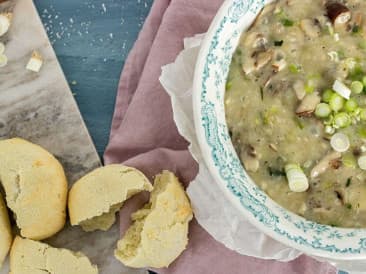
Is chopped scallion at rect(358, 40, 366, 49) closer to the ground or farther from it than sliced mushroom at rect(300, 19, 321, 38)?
closer to the ground

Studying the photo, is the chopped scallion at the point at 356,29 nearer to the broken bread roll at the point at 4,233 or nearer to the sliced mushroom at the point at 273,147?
the sliced mushroom at the point at 273,147

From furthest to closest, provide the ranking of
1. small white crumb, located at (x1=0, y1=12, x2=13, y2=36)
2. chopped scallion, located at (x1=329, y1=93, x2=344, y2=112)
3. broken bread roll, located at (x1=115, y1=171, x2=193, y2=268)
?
small white crumb, located at (x1=0, y1=12, x2=13, y2=36) < broken bread roll, located at (x1=115, y1=171, x2=193, y2=268) < chopped scallion, located at (x1=329, y1=93, x2=344, y2=112)

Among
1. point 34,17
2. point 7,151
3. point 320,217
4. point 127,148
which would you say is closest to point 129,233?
point 127,148

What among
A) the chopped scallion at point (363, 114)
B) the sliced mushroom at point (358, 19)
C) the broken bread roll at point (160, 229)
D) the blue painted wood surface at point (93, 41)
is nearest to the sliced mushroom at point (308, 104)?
the chopped scallion at point (363, 114)

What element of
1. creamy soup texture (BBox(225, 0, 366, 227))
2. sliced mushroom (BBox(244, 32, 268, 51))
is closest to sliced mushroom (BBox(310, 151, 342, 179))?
creamy soup texture (BBox(225, 0, 366, 227))

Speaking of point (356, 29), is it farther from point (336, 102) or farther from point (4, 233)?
point (4, 233)

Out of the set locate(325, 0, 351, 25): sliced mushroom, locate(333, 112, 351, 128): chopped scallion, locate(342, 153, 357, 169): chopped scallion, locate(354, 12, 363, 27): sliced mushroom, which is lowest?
locate(342, 153, 357, 169): chopped scallion

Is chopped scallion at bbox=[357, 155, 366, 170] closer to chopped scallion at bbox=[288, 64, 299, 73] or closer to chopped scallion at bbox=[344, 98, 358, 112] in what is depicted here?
chopped scallion at bbox=[344, 98, 358, 112]
